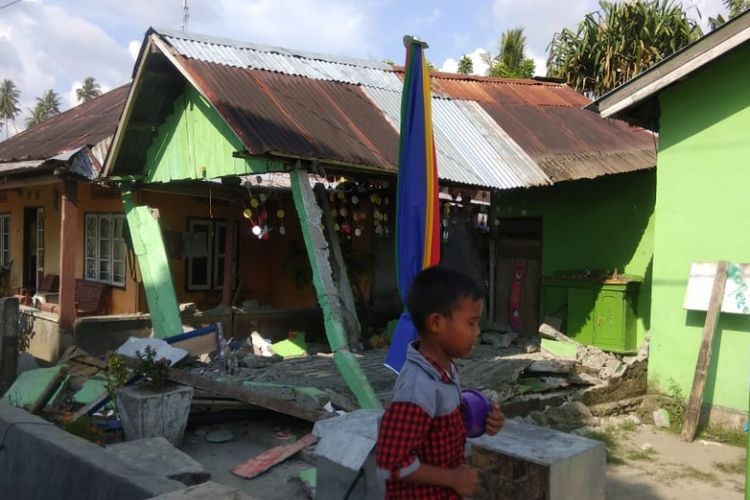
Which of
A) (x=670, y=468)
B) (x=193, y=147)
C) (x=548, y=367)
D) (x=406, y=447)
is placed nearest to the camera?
(x=406, y=447)

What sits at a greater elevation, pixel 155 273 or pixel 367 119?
pixel 367 119

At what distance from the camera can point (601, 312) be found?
10.1m

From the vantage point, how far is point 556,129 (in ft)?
35.8

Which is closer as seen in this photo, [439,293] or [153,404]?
[439,293]

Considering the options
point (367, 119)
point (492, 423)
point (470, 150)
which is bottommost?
point (492, 423)

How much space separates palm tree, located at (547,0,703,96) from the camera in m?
15.9

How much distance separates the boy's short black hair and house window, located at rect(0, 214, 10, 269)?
15377mm

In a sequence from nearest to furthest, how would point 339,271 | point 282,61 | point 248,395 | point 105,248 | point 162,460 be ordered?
point 162,460 → point 248,395 → point 282,61 → point 339,271 → point 105,248

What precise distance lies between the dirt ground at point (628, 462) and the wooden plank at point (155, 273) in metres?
2.79

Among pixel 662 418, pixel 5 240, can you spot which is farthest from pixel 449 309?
pixel 5 240

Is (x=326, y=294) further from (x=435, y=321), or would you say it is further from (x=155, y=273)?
(x=435, y=321)

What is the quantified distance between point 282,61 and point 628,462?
6722mm

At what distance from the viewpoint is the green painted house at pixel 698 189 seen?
7.03 metres

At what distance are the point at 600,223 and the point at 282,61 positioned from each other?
18.5 feet
